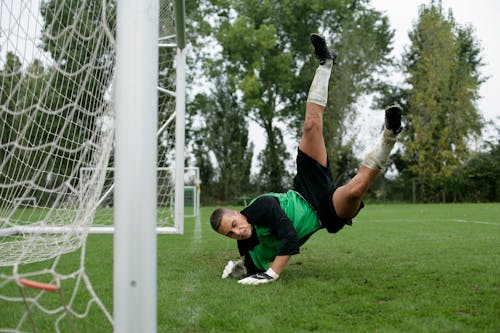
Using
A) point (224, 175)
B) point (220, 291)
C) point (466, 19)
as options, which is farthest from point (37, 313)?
point (466, 19)

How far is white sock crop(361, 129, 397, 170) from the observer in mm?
3580

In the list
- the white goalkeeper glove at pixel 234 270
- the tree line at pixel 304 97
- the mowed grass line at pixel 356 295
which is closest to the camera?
the mowed grass line at pixel 356 295

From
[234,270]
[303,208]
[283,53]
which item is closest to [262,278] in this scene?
[234,270]

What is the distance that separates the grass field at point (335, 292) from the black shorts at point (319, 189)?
40cm

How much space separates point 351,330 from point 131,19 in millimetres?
1621

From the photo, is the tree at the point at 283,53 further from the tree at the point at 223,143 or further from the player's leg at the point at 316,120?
the player's leg at the point at 316,120

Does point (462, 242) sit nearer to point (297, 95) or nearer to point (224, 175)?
point (224, 175)

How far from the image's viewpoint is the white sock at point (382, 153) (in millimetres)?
3580

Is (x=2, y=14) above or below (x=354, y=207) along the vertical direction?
above

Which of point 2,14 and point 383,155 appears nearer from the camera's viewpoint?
point 2,14

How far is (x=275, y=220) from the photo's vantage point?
369 centimetres

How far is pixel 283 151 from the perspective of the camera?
27656 millimetres

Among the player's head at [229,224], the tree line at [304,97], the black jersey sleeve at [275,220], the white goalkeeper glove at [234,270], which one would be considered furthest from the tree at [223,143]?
the player's head at [229,224]

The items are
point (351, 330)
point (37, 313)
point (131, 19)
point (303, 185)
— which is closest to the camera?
point (131, 19)
